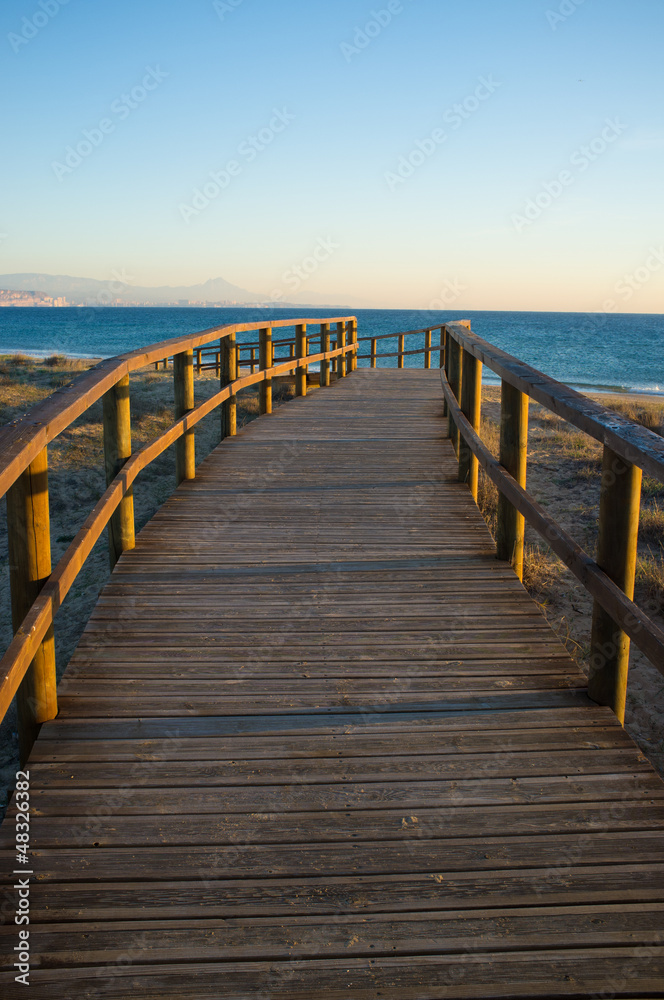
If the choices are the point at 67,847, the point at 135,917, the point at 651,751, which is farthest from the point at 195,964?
the point at 651,751

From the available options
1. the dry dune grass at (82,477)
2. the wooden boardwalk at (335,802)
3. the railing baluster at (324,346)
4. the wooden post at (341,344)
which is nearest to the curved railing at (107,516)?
the wooden boardwalk at (335,802)

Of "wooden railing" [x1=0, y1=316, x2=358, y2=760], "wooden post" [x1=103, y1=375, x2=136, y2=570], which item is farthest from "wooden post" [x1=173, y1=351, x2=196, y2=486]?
"wooden post" [x1=103, y1=375, x2=136, y2=570]

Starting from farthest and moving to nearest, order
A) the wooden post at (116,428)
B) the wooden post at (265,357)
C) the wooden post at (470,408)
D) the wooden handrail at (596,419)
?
1. the wooden post at (265,357)
2. the wooden post at (470,408)
3. the wooden post at (116,428)
4. the wooden handrail at (596,419)

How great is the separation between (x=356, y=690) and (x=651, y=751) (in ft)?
7.15

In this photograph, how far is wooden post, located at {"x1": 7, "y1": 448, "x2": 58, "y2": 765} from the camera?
2482 millimetres

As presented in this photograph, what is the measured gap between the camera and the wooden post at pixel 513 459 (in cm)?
400

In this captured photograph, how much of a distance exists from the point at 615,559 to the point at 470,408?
10.4 feet

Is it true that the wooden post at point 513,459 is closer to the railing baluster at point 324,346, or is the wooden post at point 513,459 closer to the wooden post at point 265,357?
the wooden post at point 265,357

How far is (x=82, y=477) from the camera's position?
33.0 feet

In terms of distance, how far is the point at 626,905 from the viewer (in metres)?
1.81

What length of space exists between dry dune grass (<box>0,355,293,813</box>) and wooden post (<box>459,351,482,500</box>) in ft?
11.1

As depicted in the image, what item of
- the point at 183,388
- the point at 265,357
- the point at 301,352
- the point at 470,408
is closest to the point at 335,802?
the point at 183,388

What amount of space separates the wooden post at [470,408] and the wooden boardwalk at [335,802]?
1711mm

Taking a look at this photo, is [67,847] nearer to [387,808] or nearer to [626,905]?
[387,808]
